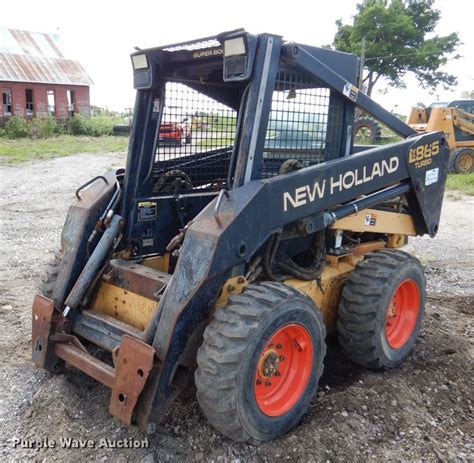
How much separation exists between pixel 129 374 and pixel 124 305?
0.79 metres

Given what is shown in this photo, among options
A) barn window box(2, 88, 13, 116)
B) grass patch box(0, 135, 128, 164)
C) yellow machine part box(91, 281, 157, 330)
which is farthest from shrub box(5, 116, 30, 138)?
yellow machine part box(91, 281, 157, 330)

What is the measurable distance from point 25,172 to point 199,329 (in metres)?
13.4

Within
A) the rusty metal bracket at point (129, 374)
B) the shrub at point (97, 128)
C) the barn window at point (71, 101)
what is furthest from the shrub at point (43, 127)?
the rusty metal bracket at point (129, 374)

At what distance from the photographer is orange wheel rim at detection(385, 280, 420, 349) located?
395cm

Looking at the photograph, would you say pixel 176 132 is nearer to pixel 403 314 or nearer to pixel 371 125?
pixel 403 314

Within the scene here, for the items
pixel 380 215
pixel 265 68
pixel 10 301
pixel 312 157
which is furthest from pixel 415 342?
pixel 10 301

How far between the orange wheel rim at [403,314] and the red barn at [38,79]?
2680 centimetres

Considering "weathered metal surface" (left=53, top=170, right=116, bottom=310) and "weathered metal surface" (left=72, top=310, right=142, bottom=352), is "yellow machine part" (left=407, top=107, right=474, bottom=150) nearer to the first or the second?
"weathered metal surface" (left=53, top=170, right=116, bottom=310)

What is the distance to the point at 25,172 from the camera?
14.7 metres

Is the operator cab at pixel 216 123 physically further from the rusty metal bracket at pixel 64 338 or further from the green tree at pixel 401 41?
the green tree at pixel 401 41

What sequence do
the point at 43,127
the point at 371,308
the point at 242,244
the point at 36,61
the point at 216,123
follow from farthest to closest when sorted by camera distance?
1. the point at 36,61
2. the point at 43,127
3. the point at 216,123
4. the point at 371,308
5. the point at 242,244

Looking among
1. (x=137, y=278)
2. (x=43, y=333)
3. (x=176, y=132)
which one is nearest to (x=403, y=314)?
(x=137, y=278)

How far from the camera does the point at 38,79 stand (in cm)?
2923

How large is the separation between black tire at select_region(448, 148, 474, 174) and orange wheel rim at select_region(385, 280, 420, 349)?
12.3 m
